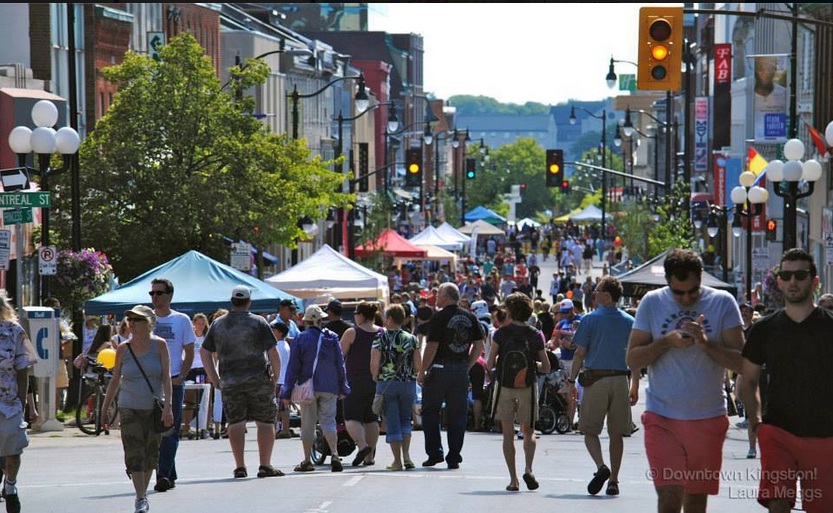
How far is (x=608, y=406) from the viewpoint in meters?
13.7

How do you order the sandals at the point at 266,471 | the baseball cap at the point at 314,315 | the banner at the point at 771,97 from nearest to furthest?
the sandals at the point at 266,471
the baseball cap at the point at 314,315
the banner at the point at 771,97

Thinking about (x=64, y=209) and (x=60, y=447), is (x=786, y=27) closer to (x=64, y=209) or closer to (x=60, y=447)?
(x=64, y=209)

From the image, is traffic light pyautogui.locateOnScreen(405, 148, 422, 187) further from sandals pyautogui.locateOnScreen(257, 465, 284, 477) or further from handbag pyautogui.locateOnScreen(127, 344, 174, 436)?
handbag pyautogui.locateOnScreen(127, 344, 174, 436)

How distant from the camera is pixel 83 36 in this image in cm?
4981

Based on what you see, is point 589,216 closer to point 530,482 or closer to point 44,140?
point 44,140

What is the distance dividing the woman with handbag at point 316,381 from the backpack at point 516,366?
2.08 metres

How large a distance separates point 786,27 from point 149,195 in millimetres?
34772

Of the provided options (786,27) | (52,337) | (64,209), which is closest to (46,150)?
(52,337)

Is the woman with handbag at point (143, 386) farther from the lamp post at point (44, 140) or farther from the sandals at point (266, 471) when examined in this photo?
the lamp post at point (44, 140)

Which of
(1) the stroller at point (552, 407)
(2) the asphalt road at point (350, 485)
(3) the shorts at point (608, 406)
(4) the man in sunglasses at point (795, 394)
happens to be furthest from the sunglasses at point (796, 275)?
(1) the stroller at point (552, 407)

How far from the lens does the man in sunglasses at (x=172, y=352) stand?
551 inches

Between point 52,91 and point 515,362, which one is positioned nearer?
point 515,362

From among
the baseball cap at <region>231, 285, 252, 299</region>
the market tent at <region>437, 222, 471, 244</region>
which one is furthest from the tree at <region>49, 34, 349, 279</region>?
the market tent at <region>437, 222, 471, 244</region>

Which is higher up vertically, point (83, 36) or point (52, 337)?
point (83, 36)
